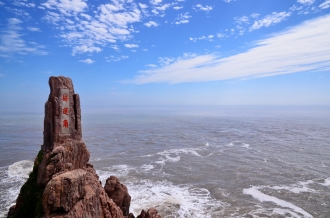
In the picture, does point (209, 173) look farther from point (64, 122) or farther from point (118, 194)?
point (64, 122)

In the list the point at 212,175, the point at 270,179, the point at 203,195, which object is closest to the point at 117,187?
the point at 203,195

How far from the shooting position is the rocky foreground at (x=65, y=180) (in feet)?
40.5

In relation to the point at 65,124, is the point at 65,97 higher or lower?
higher

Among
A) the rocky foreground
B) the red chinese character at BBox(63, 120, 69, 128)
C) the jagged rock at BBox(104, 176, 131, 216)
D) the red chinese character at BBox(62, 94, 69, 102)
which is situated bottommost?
the jagged rock at BBox(104, 176, 131, 216)

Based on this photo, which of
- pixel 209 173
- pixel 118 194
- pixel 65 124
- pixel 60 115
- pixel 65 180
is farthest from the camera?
pixel 209 173

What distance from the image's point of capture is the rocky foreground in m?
12.3

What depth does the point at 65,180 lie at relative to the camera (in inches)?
495

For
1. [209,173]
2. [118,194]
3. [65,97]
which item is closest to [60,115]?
[65,97]

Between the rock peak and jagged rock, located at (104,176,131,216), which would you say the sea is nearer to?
jagged rock, located at (104,176,131,216)

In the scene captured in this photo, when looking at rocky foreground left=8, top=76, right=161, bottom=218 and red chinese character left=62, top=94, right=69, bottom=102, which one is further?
red chinese character left=62, top=94, right=69, bottom=102

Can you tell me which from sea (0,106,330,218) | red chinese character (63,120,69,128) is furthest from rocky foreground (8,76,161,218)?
sea (0,106,330,218)

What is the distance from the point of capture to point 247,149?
50.4 m

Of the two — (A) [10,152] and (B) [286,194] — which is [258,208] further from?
(A) [10,152]

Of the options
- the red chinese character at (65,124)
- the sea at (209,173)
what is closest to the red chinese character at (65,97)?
the red chinese character at (65,124)
